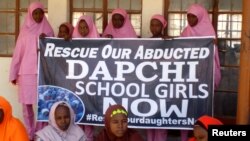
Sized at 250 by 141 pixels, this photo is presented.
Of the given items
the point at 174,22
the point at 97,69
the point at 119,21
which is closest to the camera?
the point at 97,69

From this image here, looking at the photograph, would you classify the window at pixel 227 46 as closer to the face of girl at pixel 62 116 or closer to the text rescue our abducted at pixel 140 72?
the text rescue our abducted at pixel 140 72

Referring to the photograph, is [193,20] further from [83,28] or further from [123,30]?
[83,28]

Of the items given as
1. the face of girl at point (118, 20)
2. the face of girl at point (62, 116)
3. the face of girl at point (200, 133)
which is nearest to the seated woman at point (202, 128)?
the face of girl at point (200, 133)

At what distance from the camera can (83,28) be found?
563cm

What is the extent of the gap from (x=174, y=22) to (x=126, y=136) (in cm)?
245

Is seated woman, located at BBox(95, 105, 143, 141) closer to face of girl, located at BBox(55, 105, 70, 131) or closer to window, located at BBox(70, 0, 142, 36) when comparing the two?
face of girl, located at BBox(55, 105, 70, 131)

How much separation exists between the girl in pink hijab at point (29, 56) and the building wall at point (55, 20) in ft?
1.69

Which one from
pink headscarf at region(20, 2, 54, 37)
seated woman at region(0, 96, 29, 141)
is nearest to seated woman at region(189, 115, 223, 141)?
seated woman at region(0, 96, 29, 141)

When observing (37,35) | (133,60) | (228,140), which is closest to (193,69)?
(133,60)

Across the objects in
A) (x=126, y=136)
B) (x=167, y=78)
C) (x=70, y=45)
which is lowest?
(x=126, y=136)

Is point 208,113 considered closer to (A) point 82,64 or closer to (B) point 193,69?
(B) point 193,69

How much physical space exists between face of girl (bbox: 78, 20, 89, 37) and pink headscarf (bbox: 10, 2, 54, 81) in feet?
1.75

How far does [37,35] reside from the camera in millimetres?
5965

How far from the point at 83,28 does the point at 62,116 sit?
148cm
